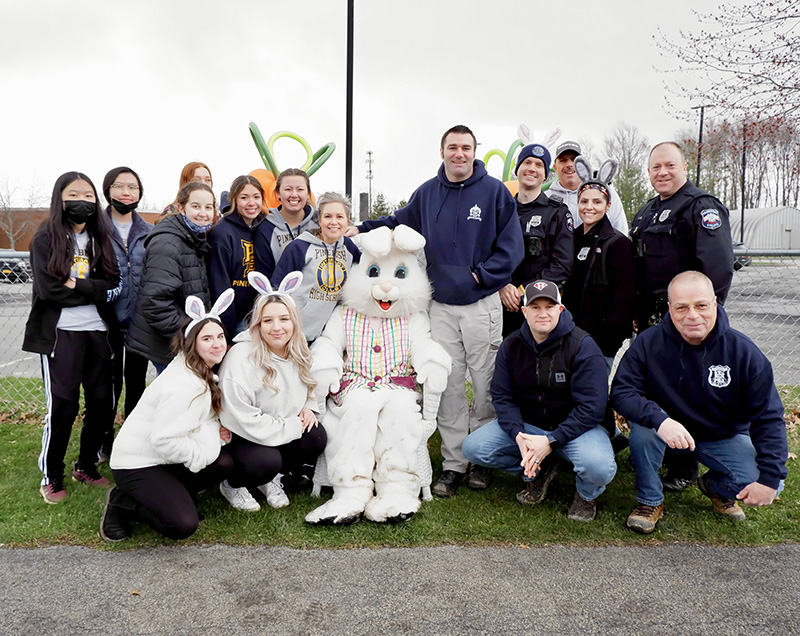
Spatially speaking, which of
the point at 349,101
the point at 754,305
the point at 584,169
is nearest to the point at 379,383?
the point at 584,169

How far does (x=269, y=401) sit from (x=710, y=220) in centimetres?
288

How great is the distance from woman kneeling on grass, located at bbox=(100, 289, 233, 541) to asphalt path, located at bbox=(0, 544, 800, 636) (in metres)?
0.20

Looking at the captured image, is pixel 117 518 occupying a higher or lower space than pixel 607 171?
lower

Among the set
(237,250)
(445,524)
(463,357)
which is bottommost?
(445,524)

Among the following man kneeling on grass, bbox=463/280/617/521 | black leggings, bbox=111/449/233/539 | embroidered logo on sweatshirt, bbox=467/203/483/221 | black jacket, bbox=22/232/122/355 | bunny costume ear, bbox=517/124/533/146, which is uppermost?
bunny costume ear, bbox=517/124/533/146

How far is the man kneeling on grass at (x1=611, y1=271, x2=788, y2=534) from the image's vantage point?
314cm

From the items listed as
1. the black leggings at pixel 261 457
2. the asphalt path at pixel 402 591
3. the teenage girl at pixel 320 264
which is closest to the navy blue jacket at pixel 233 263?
the teenage girl at pixel 320 264

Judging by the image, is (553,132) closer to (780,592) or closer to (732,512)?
(732,512)

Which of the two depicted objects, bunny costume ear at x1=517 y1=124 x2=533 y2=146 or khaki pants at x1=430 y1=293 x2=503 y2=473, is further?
bunny costume ear at x1=517 y1=124 x2=533 y2=146

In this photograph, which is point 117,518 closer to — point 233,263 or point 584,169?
point 233,263

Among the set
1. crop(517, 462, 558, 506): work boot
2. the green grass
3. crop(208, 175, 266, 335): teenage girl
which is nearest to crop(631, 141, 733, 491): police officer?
the green grass

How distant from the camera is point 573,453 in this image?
11.5 ft

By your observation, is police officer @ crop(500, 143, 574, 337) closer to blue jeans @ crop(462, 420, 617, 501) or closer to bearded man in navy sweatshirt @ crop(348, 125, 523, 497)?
bearded man in navy sweatshirt @ crop(348, 125, 523, 497)

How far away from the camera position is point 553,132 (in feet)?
17.1
